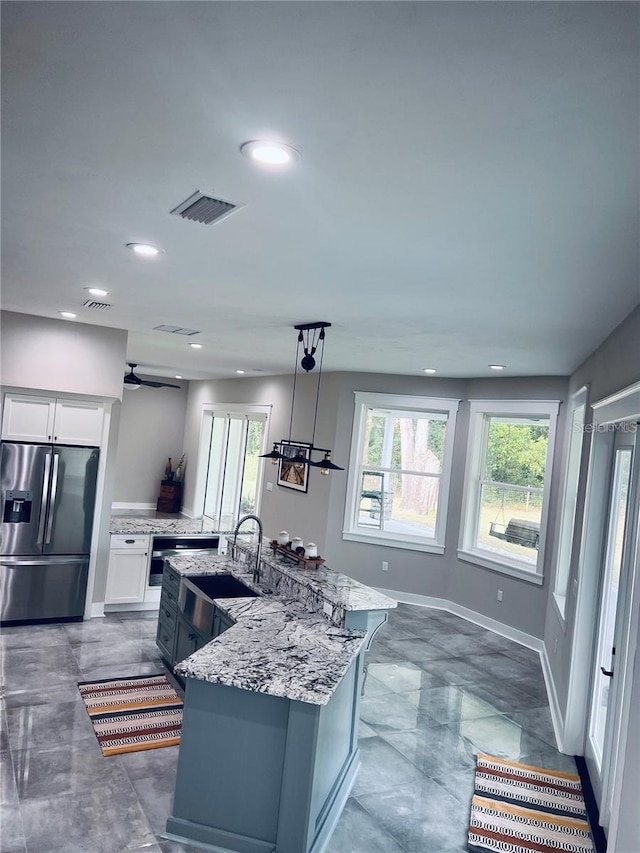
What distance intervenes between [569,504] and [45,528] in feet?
15.5

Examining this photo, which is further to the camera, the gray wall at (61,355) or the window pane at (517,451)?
the window pane at (517,451)

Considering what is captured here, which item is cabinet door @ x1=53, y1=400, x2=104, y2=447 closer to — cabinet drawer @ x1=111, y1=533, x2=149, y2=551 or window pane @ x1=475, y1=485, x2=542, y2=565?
cabinet drawer @ x1=111, y1=533, x2=149, y2=551

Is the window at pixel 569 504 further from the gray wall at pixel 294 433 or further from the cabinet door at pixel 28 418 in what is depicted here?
the cabinet door at pixel 28 418

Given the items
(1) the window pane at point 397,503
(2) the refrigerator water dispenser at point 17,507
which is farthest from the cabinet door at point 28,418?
(1) the window pane at point 397,503

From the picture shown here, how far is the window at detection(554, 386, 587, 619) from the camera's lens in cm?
547

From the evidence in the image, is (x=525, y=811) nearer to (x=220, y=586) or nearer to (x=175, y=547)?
(x=220, y=586)

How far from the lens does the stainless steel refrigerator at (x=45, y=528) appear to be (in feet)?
18.4

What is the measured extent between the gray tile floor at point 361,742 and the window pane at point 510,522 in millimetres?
990

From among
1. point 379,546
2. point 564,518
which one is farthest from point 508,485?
point 379,546

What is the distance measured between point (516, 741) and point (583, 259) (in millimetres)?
3374

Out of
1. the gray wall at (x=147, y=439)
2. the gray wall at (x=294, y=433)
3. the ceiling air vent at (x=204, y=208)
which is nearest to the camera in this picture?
the ceiling air vent at (x=204, y=208)

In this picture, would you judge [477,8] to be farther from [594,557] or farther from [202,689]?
[594,557]

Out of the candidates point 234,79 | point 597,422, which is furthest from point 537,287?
point 234,79

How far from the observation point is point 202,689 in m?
3.03
